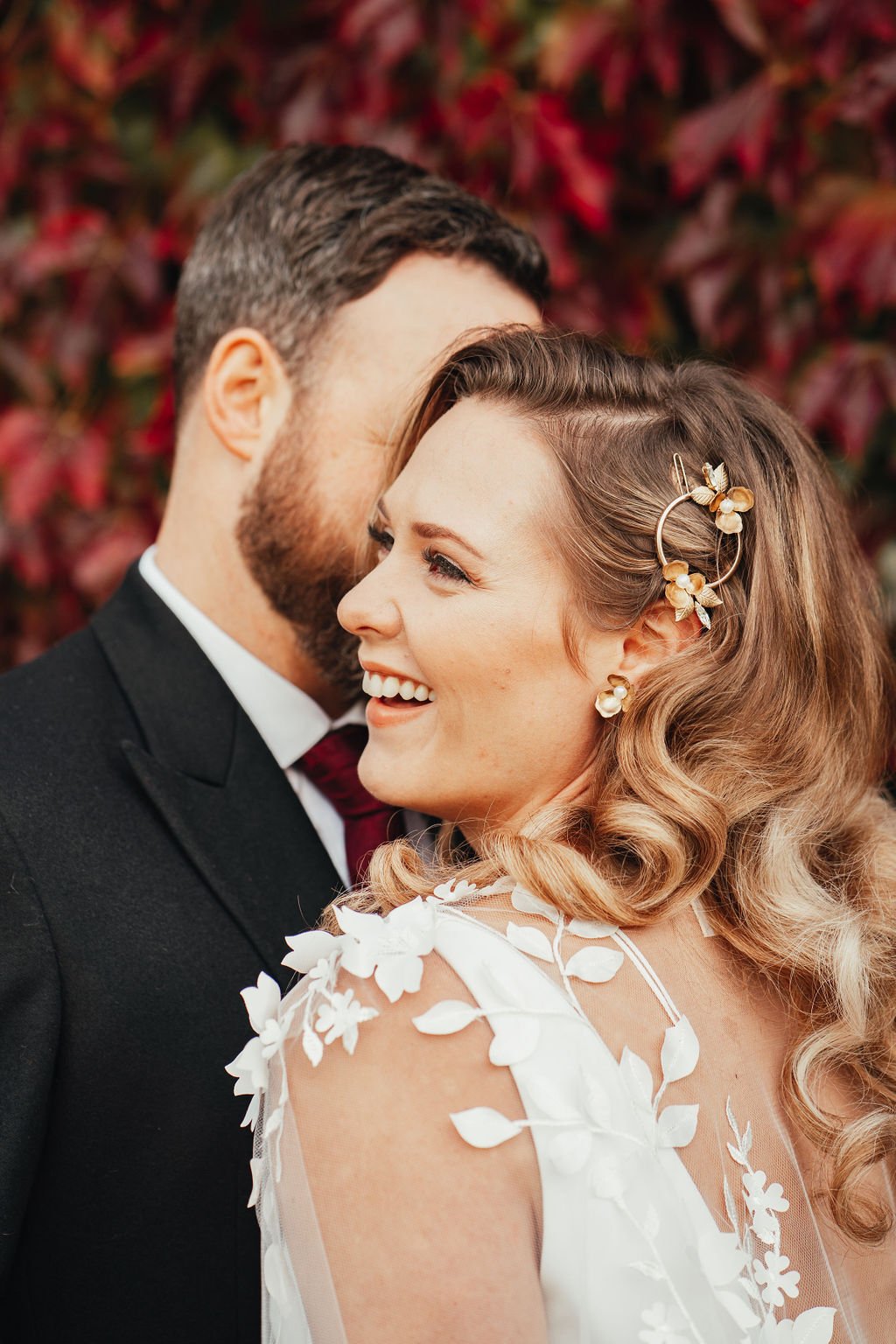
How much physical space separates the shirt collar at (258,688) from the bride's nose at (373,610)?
0.44m

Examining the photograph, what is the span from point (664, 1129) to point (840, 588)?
90cm

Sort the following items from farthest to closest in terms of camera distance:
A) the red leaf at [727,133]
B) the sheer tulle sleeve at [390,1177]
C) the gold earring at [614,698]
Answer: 1. the red leaf at [727,133]
2. the gold earring at [614,698]
3. the sheer tulle sleeve at [390,1177]

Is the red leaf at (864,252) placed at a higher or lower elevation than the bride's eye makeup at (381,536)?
higher

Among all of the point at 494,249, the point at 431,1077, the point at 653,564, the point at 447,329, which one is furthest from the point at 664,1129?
the point at 494,249

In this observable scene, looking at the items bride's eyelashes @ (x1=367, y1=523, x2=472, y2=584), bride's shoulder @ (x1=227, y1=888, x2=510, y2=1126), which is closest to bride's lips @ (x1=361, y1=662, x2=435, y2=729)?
bride's eyelashes @ (x1=367, y1=523, x2=472, y2=584)

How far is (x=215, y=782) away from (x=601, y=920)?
771mm

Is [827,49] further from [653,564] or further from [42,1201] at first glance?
[42,1201]

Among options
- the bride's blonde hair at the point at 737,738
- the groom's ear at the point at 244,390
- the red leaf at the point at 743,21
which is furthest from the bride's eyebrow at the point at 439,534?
the red leaf at the point at 743,21

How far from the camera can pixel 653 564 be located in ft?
5.41

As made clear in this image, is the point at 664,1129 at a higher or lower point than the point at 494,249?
lower

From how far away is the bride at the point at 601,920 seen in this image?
1.26 meters

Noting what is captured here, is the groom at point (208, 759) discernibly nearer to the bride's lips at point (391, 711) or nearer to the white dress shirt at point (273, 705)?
the white dress shirt at point (273, 705)

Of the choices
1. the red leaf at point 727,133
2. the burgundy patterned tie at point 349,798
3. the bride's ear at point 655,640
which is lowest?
the burgundy patterned tie at point 349,798

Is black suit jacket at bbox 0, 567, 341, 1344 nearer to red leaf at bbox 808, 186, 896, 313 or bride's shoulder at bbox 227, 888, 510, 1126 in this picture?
bride's shoulder at bbox 227, 888, 510, 1126
